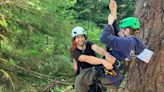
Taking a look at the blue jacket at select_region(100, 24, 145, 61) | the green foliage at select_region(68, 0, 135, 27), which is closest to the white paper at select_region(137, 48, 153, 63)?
the blue jacket at select_region(100, 24, 145, 61)

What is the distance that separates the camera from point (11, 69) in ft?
23.5

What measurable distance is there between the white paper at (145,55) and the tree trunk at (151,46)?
0.64 ft

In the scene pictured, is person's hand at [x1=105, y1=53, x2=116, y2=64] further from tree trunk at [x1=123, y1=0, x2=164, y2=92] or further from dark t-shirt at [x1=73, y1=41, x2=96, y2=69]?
tree trunk at [x1=123, y1=0, x2=164, y2=92]

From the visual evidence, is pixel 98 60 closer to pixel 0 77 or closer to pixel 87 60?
pixel 87 60

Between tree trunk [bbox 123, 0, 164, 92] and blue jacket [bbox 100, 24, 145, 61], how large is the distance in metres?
0.37

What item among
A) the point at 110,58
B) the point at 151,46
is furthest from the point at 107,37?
the point at 151,46

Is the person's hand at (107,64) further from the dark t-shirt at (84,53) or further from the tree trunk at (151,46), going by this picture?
the tree trunk at (151,46)

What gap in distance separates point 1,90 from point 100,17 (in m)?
7.54

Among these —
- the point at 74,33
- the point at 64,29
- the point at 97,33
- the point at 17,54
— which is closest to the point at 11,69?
the point at 17,54

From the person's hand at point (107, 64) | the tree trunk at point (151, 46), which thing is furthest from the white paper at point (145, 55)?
the person's hand at point (107, 64)

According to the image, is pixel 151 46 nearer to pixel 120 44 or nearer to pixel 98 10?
pixel 120 44

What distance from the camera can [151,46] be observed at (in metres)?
3.77

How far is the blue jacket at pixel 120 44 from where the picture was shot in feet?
10.5

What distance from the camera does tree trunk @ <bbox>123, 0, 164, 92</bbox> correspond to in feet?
12.3
